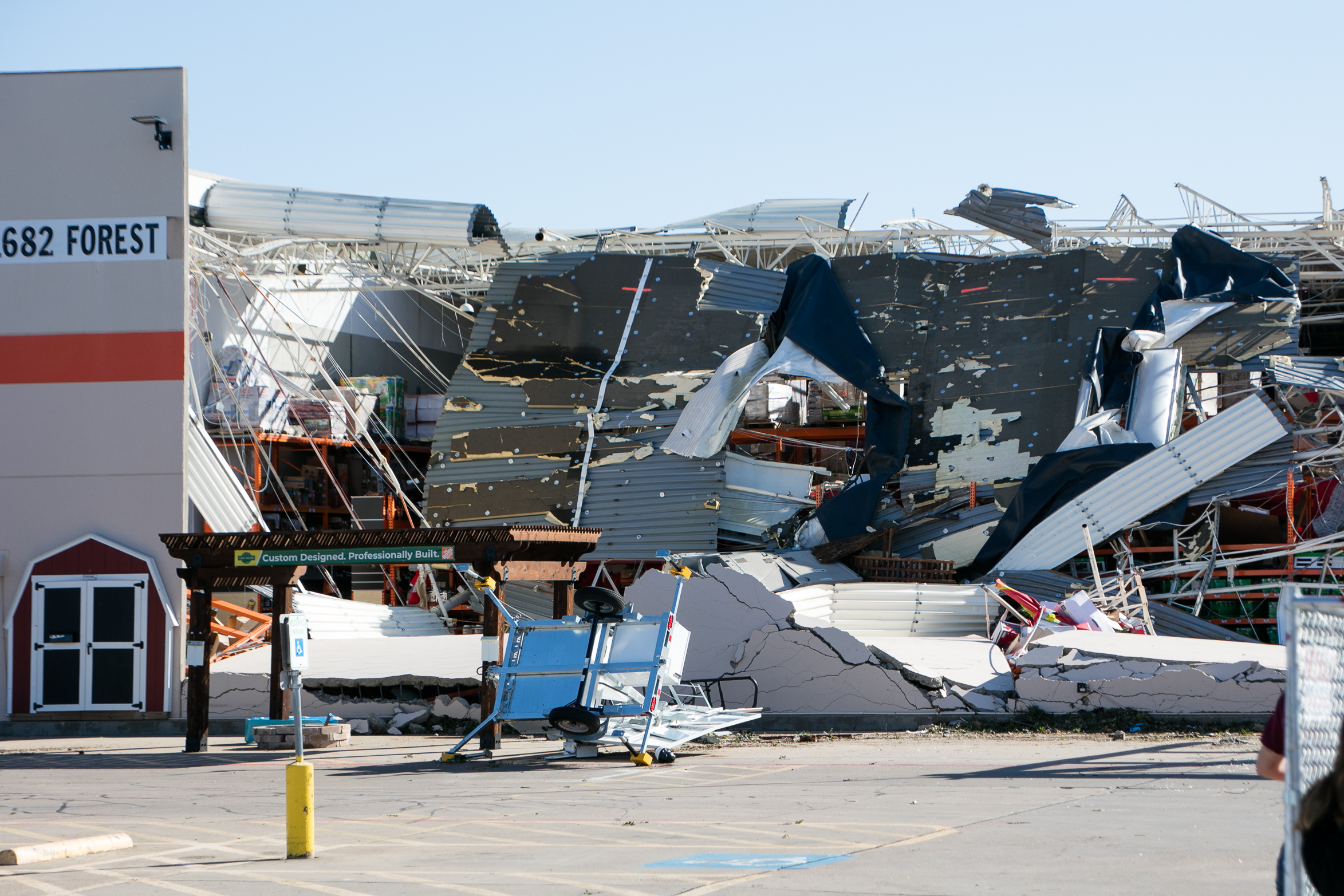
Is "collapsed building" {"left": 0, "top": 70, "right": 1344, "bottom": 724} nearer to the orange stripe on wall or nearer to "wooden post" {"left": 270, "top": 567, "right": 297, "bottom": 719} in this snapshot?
the orange stripe on wall

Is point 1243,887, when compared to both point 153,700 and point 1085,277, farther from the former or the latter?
point 1085,277

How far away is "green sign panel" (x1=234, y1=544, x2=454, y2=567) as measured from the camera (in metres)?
14.3

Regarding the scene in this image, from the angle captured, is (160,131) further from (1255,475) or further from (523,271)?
(1255,475)

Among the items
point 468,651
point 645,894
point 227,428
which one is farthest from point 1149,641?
point 227,428

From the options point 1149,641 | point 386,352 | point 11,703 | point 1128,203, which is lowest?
point 11,703

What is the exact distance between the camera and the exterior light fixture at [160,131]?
690 inches

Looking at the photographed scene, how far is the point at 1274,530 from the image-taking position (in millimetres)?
22250

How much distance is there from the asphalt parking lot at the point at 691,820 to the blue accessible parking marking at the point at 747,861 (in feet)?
0.08

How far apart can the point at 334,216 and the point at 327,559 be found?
14982 mm

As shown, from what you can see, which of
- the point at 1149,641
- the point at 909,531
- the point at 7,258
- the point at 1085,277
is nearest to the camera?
the point at 1149,641

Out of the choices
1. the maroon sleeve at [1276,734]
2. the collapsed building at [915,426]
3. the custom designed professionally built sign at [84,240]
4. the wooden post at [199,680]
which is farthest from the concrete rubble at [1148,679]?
the custom designed professionally built sign at [84,240]

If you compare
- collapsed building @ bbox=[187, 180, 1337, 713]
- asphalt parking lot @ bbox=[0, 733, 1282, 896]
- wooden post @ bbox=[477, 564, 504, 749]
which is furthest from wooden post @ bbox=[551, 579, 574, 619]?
collapsed building @ bbox=[187, 180, 1337, 713]

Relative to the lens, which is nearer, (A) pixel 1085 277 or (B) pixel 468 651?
(B) pixel 468 651

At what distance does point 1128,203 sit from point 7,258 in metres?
21.6
